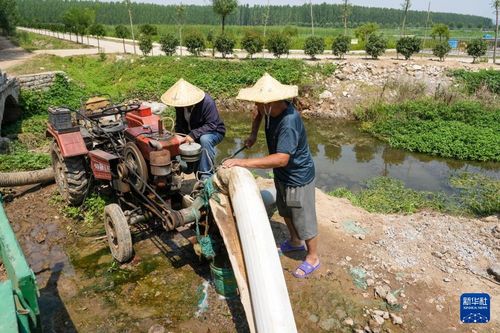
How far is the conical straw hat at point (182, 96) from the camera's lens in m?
4.52

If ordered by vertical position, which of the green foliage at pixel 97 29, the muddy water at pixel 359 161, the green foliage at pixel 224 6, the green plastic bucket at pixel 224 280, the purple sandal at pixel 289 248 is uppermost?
the green foliage at pixel 224 6

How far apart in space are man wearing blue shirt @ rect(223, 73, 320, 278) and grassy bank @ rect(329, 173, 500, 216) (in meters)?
2.70

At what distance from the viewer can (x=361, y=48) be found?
30172 mm

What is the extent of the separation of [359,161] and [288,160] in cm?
723

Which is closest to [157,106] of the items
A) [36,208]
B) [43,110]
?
[43,110]

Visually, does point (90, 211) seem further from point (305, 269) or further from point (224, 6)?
point (224, 6)

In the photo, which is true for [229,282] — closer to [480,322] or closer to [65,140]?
[480,322]

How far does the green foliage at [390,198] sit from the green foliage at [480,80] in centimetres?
919

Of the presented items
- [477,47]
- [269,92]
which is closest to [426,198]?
[269,92]

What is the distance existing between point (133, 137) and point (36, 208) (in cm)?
261

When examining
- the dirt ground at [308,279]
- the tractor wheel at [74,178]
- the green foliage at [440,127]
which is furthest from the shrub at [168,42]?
the dirt ground at [308,279]

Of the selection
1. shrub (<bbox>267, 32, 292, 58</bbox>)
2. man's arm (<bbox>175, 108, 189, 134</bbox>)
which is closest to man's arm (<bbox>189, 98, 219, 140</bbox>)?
Answer: man's arm (<bbox>175, 108, 189, 134</bbox>)

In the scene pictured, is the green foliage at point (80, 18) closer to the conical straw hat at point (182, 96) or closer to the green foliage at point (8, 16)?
the green foliage at point (8, 16)

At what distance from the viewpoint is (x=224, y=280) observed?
367 cm
